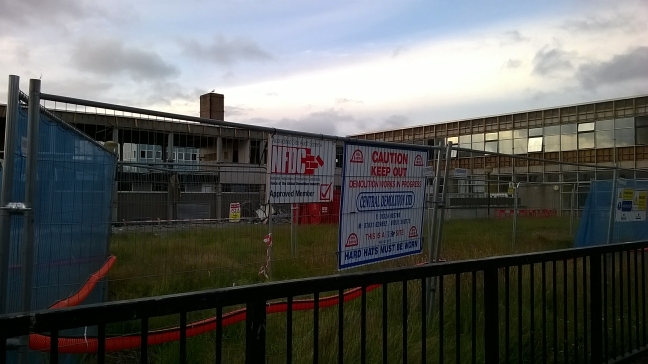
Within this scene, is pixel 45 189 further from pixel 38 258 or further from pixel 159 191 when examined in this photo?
pixel 159 191

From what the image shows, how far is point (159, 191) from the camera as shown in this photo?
20.8ft

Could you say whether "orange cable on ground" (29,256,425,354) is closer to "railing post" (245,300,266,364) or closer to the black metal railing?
the black metal railing

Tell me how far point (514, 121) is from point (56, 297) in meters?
48.2

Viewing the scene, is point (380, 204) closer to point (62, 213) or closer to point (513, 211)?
point (62, 213)

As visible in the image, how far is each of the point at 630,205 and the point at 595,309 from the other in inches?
296

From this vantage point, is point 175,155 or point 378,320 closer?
point 175,155

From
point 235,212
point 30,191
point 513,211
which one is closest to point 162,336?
point 235,212

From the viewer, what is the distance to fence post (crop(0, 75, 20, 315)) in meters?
3.00

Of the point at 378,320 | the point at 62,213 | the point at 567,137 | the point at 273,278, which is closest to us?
the point at 62,213

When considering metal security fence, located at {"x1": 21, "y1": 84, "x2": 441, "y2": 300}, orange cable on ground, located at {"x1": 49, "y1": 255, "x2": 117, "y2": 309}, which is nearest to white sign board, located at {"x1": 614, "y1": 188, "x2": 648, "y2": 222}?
metal security fence, located at {"x1": 21, "y1": 84, "x2": 441, "y2": 300}

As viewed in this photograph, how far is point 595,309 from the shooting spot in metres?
5.43

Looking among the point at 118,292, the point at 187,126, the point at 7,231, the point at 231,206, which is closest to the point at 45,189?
the point at 7,231

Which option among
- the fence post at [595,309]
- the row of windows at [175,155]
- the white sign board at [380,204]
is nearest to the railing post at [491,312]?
the fence post at [595,309]

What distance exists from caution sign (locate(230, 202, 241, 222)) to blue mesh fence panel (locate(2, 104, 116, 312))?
137cm
